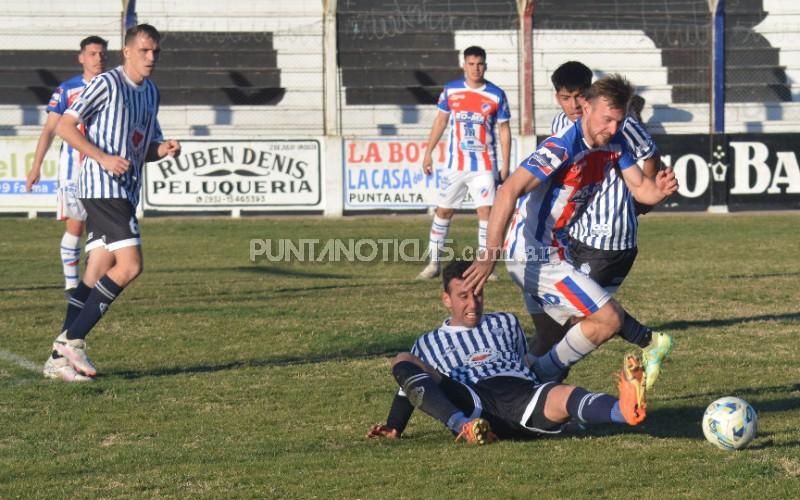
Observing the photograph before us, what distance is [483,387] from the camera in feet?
18.5

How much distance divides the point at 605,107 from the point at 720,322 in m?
4.15

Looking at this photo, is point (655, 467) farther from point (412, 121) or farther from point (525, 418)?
point (412, 121)

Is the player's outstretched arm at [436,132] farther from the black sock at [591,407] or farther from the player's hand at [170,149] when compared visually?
the black sock at [591,407]

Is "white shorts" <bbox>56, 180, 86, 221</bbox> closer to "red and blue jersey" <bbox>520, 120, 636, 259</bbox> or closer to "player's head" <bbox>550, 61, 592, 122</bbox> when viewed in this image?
"player's head" <bbox>550, 61, 592, 122</bbox>

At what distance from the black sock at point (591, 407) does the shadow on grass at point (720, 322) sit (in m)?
3.93

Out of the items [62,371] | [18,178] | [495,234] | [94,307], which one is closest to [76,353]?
[62,371]

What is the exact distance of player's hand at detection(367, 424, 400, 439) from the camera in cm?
572

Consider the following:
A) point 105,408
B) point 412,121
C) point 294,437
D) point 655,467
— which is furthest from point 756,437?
point 412,121

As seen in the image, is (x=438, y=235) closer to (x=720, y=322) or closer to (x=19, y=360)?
(x=720, y=322)

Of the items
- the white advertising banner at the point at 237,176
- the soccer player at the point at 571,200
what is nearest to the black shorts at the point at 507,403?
the soccer player at the point at 571,200

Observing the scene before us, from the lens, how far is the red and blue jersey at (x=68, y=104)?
32.4 ft

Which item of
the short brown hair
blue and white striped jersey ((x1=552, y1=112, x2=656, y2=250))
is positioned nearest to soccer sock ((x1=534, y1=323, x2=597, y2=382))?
the short brown hair

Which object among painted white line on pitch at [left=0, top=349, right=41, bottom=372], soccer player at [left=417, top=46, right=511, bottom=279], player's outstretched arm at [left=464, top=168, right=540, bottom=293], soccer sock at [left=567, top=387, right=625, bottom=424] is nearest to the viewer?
soccer sock at [left=567, top=387, right=625, bottom=424]

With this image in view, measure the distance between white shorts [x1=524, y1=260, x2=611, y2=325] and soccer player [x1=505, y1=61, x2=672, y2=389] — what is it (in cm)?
9
